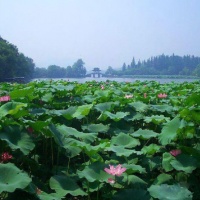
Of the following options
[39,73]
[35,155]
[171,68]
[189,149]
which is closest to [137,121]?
[189,149]

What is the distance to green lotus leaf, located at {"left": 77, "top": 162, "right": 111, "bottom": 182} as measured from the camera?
1.43 meters

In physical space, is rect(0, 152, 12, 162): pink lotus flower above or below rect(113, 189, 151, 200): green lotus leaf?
above

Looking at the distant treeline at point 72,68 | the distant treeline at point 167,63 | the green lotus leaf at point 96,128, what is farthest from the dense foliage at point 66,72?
the green lotus leaf at point 96,128

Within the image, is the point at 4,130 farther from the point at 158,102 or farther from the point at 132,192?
the point at 158,102

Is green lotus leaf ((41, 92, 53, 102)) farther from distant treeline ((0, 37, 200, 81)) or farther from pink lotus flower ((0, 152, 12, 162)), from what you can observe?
distant treeline ((0, 37, 200, 81))

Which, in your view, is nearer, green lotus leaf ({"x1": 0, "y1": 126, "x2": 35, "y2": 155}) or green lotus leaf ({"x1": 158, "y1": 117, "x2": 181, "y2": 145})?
green lotus leaf ({"x1": 0, "y1": 126, "x2": 35, "y2": 155})

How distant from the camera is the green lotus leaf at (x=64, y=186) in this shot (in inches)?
56.0

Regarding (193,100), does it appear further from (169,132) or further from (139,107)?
(139,107)

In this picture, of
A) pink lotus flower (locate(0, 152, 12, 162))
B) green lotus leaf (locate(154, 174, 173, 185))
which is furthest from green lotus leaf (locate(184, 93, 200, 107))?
pink lotus flower (locate(0, 152, 12, 162))

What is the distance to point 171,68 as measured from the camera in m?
78.9

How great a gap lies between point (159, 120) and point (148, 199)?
963mm

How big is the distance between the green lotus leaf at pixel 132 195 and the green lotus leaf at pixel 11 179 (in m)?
0.46

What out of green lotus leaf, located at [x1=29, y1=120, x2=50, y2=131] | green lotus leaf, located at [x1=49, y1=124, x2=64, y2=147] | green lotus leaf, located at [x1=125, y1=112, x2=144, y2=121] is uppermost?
green lotus leaf, located at [x1=29, y1=120, x2=50, y2=131]

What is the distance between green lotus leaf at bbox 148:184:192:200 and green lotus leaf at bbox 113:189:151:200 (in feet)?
0.17
